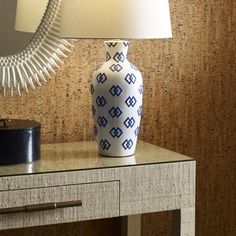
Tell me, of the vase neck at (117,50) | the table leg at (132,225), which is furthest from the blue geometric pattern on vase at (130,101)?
the table leg at (132,225)

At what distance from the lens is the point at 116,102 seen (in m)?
1.44

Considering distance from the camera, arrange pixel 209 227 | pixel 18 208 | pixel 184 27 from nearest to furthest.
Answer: pixel 18 208 < pixel 184 27 < pixel 209 227

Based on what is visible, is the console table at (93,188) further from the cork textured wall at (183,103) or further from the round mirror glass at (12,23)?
the round mirror glass at (12,23)

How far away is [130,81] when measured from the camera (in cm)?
145

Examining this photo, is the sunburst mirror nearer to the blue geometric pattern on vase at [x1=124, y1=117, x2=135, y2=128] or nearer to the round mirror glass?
the round mirror glass

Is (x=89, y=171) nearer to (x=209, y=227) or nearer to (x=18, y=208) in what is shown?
(x=18, y=208)

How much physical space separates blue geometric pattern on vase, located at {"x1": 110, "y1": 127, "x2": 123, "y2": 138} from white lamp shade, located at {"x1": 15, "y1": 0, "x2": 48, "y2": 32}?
380 millimetres

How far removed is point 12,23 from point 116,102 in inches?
15.2

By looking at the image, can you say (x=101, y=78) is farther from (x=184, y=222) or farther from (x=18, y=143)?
(x=184, y=222)

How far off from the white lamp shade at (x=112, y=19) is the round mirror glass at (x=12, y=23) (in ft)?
0.74

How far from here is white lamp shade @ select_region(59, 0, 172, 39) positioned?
135 cm

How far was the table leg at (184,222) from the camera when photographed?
1.47 meters

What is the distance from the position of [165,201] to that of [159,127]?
0.43 metres

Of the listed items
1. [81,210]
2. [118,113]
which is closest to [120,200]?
[81,210]
